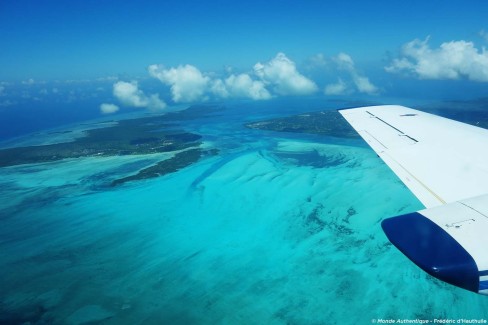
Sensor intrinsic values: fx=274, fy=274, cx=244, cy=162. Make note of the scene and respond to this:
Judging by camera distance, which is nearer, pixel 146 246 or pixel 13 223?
pixel 146 246

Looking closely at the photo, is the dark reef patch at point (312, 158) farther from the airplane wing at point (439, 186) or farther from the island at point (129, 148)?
the airplane wing at point (439, 186)

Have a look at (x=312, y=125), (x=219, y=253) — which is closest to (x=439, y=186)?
(x=219, y=253)

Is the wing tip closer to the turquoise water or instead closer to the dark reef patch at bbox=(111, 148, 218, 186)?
the turquoise water

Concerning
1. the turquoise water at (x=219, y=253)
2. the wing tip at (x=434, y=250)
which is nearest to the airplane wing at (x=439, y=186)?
the wing tip at (x=434, y=250)

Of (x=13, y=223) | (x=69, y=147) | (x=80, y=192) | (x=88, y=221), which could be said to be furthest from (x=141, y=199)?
(x=69, y=147)

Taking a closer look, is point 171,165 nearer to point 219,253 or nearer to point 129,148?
point 129,148

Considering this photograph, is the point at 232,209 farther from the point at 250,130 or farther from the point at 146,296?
Result: the point at 250,130

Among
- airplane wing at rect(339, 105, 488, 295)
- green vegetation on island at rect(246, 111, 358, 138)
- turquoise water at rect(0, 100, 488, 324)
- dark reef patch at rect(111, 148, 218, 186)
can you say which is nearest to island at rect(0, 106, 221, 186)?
dark reef patch at rect(111, 148, 218, 186)
